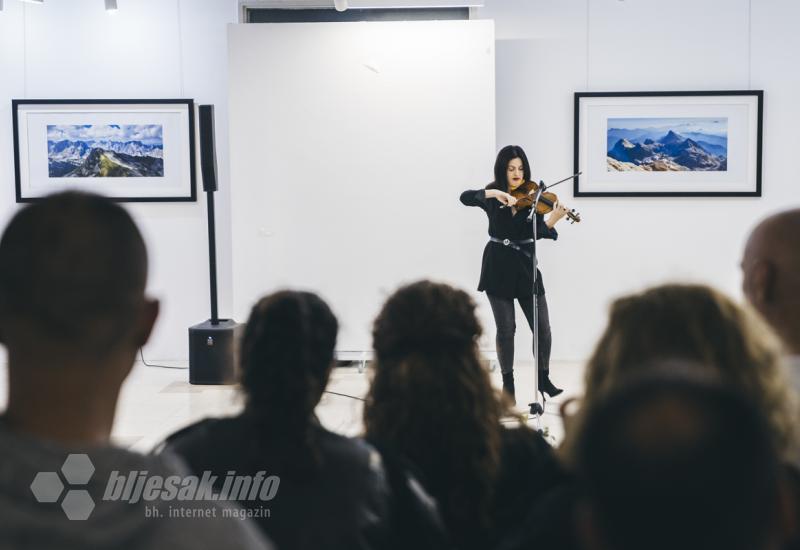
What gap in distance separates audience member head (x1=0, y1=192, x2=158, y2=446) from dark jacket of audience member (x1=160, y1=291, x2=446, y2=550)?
516 millimetres

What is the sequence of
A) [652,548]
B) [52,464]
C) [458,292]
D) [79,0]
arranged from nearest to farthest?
[652,548] < [52,464] < [458,292] < [79,0]

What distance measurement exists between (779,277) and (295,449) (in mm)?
904

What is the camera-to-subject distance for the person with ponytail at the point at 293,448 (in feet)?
4.31

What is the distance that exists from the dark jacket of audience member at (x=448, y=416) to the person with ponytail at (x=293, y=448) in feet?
0.62

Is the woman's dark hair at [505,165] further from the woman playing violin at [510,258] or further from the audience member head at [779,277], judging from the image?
the audience member head at [779,277]

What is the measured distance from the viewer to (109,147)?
6.30 m

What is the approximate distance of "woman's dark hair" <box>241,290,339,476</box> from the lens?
1.35 m

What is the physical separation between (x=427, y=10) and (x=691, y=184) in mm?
2385

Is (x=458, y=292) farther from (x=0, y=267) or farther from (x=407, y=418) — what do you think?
(x=0, y=267)

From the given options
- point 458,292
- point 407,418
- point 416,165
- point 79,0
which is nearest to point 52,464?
point 407,418

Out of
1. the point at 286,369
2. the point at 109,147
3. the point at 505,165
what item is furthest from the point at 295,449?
the point at 109,147

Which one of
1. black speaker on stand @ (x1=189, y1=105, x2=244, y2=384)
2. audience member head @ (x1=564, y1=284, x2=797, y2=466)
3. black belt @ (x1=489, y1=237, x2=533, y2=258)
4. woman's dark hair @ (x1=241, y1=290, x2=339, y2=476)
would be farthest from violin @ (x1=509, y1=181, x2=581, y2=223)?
audience member head @ (x1=564, y1=284, x2=797, y2=466)

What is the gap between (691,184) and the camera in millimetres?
6109
